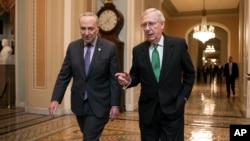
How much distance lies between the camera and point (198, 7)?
15523 mm

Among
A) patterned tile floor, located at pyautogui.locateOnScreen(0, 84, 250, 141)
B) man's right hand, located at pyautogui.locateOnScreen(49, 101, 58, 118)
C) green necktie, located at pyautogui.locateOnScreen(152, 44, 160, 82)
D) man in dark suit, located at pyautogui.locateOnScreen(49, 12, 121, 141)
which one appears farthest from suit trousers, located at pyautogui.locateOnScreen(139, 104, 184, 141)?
patterned tile floor, located at pyautogui.locateOnScreen(0, 84, 250, 141)

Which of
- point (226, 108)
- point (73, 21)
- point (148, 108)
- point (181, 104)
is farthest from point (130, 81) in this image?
point (226, 108)

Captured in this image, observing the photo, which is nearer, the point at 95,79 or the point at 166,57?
the point at 166,57

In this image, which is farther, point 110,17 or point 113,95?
point 110,17

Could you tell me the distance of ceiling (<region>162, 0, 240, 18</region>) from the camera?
1432 cm

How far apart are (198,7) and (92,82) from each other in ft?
45.7

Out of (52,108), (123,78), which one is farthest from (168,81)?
(52,108)

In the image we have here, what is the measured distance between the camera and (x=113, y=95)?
102 inches

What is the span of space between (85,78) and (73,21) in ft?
13.8

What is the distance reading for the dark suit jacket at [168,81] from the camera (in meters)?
2.21

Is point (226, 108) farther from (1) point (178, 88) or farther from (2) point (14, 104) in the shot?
(1) point (178, 88)

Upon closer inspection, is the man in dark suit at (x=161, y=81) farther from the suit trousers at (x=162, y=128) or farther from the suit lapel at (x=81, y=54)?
the suit lapel at (x=81, y=54)

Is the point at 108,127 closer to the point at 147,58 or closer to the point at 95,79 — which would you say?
the point at 95,79

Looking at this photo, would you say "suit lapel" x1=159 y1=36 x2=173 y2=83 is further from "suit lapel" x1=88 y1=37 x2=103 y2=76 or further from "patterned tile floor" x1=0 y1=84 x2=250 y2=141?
"patterned tile floor" x1=0 y1=84 x2=250 y2=141
